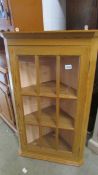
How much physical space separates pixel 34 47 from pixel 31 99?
570 millimetres

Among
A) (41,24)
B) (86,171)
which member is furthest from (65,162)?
(41,24)

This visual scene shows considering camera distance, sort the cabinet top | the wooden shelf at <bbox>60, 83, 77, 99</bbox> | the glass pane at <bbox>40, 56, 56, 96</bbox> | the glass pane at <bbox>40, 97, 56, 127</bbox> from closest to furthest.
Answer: the cabinet top
the wooden shelf at <bbox>60, 83, 77, 99</bbox>
the glass pane at <bbox>40, 56, 56, 96</bbox>
the glass pane at <bbox>40, 97, 56, 127</bbox>

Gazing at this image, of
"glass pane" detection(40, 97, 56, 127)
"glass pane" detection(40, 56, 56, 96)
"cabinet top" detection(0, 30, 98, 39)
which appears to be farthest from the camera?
"glass pane" detection(40, 97, 56, 127)

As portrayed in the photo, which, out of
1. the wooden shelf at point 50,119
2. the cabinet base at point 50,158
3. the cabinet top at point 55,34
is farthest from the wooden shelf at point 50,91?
the cabinet base at point 50,158

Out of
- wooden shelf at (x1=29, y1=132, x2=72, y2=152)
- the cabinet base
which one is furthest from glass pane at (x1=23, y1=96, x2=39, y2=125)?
the cabinet base

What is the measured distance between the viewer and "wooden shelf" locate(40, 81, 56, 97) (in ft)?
4.16

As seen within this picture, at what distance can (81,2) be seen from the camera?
1317 mm

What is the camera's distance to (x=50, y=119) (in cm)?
145

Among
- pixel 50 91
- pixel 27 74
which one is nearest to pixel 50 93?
pixel 50 91

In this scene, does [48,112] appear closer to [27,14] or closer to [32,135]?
[32,135]

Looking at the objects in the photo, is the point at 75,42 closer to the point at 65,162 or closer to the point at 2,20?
the point at 2,20

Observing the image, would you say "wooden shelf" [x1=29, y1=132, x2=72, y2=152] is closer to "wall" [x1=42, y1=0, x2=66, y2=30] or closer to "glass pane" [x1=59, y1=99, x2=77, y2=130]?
"glass pane" [x1=59, y1=99, x2=77, y2=130]

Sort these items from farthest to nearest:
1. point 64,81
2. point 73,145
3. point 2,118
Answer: point 2,118 → point 73,145 → point 64,81

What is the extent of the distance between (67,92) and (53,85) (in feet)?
0.55
